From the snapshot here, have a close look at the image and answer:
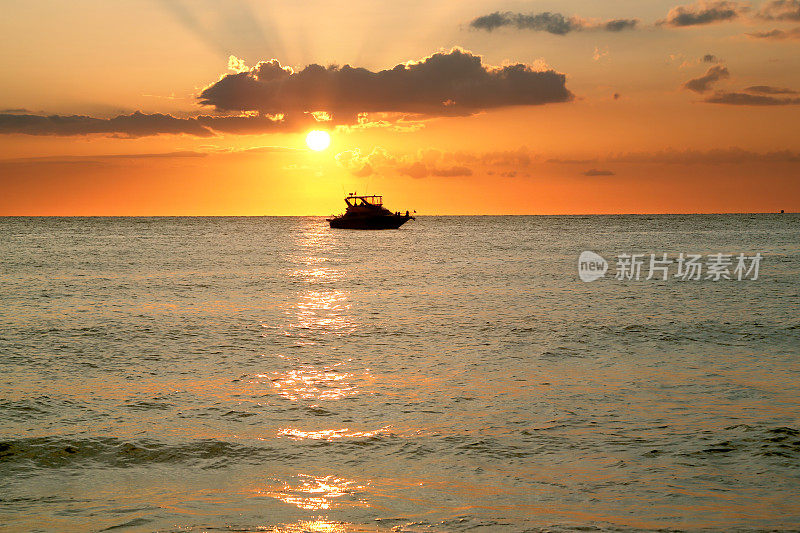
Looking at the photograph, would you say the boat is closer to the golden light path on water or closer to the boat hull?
the boat hull

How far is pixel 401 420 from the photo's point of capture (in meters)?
14.1

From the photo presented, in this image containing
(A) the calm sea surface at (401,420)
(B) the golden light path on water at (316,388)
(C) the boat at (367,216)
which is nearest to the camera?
(A) the calm sea surface at (401,420)

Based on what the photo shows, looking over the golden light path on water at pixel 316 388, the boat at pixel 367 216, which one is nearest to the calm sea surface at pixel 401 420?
the golden light path on water at pixel 316 388

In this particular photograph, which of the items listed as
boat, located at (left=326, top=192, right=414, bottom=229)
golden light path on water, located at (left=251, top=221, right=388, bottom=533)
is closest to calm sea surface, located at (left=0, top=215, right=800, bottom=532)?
golden light path on water, located at (left=251, top=221, right=388, bottom=533)

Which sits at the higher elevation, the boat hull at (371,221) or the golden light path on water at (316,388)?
the boat hull at (371,221)

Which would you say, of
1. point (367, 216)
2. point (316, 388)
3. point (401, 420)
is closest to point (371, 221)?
point (367, 216)

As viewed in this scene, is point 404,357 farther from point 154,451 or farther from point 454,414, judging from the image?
point 154,451

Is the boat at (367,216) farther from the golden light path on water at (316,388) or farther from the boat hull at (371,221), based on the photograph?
the golden light path on water at (316,388)

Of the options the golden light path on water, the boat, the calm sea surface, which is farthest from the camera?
the boat

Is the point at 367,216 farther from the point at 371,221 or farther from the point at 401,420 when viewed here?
the point at 401,420

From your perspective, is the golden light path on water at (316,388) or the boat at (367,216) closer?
the golden light path on water at (316,388)

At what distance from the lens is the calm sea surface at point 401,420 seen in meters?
9.70

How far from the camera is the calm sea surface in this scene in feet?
31.8

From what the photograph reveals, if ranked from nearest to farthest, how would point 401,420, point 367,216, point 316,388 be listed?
point 401,420
point 316,388
point 367,216
